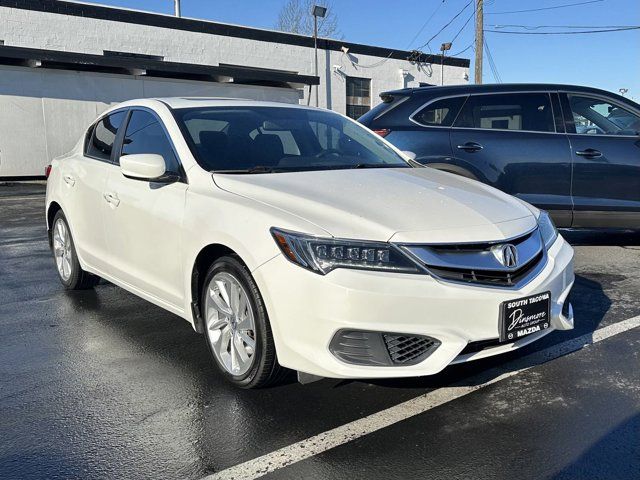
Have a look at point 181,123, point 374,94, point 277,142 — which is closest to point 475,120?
point 277,142

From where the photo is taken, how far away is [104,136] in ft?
17.0

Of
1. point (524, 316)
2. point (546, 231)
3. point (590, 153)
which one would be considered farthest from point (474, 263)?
point (590, 153)

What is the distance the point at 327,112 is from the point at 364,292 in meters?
2.55

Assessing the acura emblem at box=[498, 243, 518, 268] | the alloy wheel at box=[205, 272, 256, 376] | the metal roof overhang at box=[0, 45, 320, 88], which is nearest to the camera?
the acura emblem at box=[498, 243, 518, 268]

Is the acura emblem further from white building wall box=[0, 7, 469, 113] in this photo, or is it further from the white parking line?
white building wall box=[0, 7, 469, 113]

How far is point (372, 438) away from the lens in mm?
2922

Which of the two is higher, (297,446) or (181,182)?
(181,182)

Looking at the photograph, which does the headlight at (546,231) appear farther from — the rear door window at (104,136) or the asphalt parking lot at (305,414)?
the rear door window at (104,136)

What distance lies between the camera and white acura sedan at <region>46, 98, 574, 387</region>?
290 cm

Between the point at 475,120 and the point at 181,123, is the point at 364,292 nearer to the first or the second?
the point at 181,123

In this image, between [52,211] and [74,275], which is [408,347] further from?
[52,211]

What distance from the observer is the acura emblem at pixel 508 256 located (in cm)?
311

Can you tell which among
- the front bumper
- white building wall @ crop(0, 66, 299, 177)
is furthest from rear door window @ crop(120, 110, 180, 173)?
white building wall @ crop(0, 66, 299, 177)

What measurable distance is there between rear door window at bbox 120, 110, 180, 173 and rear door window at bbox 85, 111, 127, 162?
246mm
